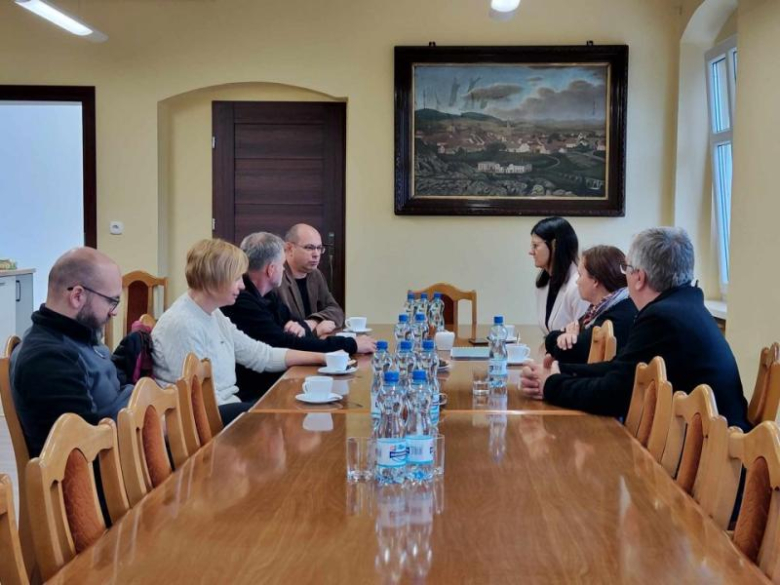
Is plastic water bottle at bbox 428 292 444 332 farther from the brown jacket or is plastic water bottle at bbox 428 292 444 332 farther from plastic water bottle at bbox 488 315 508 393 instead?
plastic water bottle at bbox 488 315 508 393

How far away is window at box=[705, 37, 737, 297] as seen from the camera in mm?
6309

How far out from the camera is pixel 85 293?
2.46m

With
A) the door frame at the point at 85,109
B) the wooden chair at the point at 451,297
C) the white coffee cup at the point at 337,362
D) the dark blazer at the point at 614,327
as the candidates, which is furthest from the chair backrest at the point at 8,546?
the door frame at the point at 85,109

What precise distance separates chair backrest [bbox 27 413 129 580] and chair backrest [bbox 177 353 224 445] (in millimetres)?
566

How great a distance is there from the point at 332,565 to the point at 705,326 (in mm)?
1720

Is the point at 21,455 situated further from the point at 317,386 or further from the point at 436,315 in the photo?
the point at 436,315

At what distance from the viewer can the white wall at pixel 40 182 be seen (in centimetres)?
1023

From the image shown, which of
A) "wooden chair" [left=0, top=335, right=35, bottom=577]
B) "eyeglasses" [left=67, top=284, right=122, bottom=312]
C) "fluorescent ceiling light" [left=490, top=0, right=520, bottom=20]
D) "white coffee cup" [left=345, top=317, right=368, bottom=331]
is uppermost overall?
"fluorescent ceiling light" [left=490, top=0, right=520, bottom=20]

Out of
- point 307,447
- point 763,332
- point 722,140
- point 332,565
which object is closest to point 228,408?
point 307,447

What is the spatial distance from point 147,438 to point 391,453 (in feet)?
1.99

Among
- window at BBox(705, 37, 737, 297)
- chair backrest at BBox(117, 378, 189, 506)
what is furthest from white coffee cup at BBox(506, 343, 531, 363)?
window at BBox(705, 37, 737, 297)

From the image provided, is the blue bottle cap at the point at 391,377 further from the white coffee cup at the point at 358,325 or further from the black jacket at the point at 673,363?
the white coffee cup at the point at 358,325

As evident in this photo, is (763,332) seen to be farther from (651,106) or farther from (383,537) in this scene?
(383,537)

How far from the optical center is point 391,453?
177 cm
